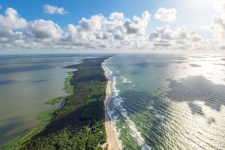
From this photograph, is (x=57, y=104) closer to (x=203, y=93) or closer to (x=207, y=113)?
(x=207, y=113)

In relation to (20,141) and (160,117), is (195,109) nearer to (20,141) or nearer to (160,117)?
(160,117)

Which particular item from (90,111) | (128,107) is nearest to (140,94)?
(128,107)

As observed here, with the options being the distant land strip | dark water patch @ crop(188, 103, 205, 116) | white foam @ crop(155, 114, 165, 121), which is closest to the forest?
the distant land strip

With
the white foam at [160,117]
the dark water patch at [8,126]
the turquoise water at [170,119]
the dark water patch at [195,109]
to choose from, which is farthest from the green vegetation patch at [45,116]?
the dark water patch at [195,109]

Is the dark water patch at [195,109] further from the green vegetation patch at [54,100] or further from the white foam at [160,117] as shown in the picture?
the green vegetation patch at [54,100]

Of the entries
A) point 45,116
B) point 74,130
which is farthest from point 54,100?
point 74,130

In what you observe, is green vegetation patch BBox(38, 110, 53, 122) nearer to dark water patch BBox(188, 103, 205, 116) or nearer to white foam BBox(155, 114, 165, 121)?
white foam BBox(155, 114, 165, 121)
